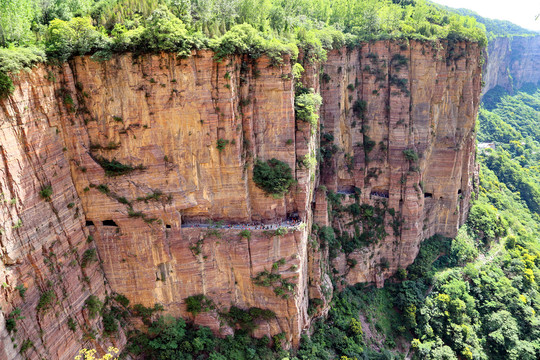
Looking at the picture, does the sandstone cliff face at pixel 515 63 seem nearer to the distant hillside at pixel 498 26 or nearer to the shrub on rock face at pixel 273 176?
the distant hillside at pixel 498 26

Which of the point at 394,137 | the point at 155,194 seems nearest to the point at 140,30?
the point at 155,194

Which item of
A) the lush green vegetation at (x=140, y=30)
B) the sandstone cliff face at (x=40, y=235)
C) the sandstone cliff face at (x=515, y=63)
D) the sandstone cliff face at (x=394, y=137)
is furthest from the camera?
the sandstone cliff face at (x=515, y=63)

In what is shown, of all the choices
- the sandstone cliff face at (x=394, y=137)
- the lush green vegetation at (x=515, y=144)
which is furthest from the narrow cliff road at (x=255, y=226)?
the lush green vegetation at (x=515, y=144)

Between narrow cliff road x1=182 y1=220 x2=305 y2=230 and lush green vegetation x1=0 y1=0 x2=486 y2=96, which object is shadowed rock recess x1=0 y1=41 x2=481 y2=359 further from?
lush green vegetation x1=0 y1=0 x2=486 y2=96

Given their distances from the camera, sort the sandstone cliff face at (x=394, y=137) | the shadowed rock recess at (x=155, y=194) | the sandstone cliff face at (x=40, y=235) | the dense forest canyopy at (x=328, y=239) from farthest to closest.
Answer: the sandstone cliff face at (x=394, y=137) < the dense forest canyopy at (x=328, y=239) < the shadowed rock recess at (x=155, y=194) < the sandstone cliff face at (x=40, y=235)

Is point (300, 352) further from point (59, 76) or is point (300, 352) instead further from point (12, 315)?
point (59, 76)

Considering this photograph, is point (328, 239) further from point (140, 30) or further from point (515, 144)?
point (515, 144)

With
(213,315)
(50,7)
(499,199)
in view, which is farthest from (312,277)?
(499,199)
